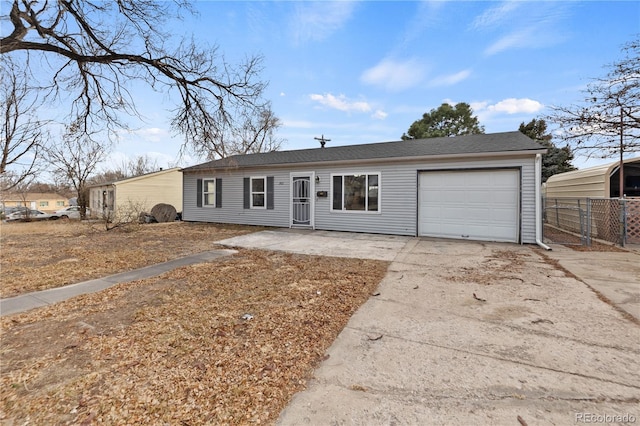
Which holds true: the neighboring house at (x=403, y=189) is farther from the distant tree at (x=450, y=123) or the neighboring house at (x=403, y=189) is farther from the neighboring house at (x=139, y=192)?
the distant tree at (x=450, y=123)

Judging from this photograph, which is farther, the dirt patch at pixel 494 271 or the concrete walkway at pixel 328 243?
the concrete walkway at pixel 328 243

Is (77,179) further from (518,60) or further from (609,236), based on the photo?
(609,236)

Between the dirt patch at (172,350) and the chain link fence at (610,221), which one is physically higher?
the chain link fence at (610,221)

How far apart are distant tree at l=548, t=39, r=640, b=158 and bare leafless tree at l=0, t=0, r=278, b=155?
11241mm

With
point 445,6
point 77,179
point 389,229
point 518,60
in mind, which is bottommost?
point 389,229

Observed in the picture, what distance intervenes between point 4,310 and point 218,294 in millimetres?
2456

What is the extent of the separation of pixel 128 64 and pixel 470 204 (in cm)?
974

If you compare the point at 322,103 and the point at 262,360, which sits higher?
the point at 322,103

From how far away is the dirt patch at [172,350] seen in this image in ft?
5.83

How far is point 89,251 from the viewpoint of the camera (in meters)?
6.97

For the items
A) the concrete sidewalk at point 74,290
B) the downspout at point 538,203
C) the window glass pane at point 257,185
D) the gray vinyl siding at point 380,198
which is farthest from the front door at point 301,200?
the downspout at point 538,203

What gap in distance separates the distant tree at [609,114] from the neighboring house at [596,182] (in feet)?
2.73

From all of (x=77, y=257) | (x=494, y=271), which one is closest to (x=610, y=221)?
(x=494, y=271)

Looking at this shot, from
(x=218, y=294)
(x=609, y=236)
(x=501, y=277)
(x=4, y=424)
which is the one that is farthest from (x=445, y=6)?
(x=4, y=424)
